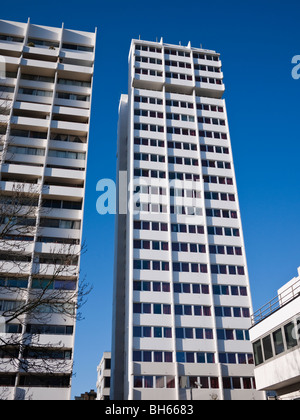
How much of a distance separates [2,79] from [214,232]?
37777 millimetres

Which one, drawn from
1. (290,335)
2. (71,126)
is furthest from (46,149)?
(290,335)

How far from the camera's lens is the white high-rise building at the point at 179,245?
168 feet

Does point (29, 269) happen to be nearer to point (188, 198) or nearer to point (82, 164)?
point (82, 164)

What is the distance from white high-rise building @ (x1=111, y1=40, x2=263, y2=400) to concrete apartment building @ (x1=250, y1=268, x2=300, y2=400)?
23895mm

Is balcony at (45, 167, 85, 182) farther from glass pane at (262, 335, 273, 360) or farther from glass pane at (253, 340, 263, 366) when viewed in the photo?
glass pane at (262, 335, 273, 360)

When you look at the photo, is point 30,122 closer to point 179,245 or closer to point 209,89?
point 179,245

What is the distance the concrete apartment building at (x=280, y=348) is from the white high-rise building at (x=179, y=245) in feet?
78.4

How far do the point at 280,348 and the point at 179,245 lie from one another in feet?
118

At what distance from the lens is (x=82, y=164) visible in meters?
55.6

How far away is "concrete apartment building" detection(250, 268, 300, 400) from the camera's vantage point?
2261 cm
